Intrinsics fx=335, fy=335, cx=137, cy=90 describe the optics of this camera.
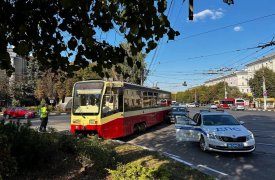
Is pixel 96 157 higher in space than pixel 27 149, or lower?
lower

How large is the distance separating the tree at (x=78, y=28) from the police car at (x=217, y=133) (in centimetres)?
759

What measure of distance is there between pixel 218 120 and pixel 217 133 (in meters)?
1.69

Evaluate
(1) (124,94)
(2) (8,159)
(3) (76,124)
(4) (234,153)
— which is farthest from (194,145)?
(2) (8,159)

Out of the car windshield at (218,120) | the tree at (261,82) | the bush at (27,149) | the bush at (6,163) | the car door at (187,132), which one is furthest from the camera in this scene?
the tree at (261,82)

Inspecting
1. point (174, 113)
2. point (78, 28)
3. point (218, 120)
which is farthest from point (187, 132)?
point (174, 113)

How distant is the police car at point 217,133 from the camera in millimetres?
11297

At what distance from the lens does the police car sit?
445 inches

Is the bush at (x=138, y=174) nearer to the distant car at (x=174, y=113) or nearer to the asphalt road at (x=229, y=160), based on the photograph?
the asphalt road at (x=229, y=160)

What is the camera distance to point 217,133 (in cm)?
1159

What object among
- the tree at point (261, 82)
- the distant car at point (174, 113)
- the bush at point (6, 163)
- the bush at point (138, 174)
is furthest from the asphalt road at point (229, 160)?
the tree at point (261, 82)

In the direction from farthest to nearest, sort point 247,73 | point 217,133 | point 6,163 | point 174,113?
point 247,73
point 174,113
point 217,133
point 6,163

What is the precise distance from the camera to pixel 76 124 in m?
15.2

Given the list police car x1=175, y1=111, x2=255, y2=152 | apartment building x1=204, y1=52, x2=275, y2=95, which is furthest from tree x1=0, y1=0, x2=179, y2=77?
apartment building x1=204, y1=52, x2=275, y2=95

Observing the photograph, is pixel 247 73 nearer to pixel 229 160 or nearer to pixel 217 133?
pixel 217 133
